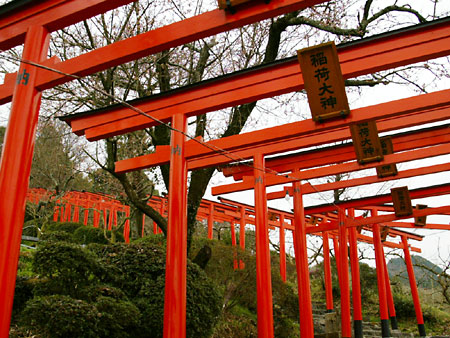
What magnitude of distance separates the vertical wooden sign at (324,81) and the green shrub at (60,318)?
418 centimetres

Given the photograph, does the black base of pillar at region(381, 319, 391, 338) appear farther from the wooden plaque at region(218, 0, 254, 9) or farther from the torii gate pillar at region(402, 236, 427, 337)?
the wooden plaque at region(218, 0, 254, 9)

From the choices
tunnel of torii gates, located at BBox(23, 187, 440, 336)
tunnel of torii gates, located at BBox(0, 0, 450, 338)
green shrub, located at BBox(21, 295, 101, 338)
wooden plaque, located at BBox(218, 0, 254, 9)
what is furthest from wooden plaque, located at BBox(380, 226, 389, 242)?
wooden plaque, located at BBox(218, 0, 254, 9)

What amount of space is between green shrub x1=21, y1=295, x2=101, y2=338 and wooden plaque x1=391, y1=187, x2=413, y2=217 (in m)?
8.21

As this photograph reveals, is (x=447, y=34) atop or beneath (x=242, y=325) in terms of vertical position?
atop

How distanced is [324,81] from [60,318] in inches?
183

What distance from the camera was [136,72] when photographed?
29.8 feet

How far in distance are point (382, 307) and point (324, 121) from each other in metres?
9.34

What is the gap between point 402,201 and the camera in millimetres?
10391

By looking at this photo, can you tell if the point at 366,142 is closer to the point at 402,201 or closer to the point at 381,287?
the point at 402,201

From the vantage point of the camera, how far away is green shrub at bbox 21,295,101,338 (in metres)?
5.00

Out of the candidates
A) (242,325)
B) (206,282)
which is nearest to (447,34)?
(206,282)

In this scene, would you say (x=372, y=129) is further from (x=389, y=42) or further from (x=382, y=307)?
(x=382, y=307)

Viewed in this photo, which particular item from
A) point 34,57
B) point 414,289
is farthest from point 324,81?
point 414,289

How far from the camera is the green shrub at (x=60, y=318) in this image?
5.00 metres
